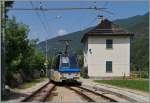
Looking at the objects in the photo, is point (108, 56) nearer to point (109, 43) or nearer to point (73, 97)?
point (109, 43)

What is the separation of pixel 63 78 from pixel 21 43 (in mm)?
6401

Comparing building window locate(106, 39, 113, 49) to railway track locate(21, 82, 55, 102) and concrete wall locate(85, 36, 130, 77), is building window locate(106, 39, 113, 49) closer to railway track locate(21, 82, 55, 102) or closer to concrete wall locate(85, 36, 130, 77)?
concrete wall locate(85, 36, 130, 77)

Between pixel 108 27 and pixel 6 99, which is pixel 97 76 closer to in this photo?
pixel 108 27

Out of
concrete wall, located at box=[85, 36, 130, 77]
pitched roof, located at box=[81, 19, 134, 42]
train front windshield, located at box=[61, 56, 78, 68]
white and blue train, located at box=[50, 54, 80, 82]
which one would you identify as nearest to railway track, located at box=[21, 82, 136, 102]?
white and blue train, located at box=[50, 54, 80, 82]

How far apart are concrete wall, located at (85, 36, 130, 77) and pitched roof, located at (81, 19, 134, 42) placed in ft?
1.94

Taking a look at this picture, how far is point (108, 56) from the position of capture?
60750 millimetres

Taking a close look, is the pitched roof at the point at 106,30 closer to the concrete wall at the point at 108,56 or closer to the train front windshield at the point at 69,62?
the concrete wall at the point at 108,56

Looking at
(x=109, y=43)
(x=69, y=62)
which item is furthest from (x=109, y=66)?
(x=69, y=62)

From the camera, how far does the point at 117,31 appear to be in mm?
61312

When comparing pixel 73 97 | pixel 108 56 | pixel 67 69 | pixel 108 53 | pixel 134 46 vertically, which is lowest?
pixel 73 97

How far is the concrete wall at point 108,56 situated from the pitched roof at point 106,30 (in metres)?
0.59

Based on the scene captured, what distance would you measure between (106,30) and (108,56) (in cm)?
332

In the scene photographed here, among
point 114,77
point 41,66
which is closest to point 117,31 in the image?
point 114,77

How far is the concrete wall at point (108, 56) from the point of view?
197 feet
